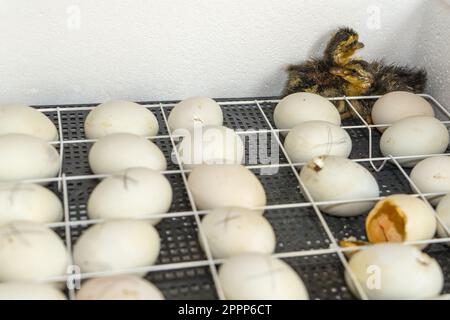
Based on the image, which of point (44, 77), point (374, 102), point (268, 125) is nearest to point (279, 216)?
point (268, 125)

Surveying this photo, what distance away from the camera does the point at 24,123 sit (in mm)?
1150

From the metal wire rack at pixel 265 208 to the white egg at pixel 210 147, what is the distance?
0.10ft

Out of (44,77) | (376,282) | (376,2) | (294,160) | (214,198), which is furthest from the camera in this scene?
(376,2)

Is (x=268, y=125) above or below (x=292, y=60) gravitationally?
below

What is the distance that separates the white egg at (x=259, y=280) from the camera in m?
0.85

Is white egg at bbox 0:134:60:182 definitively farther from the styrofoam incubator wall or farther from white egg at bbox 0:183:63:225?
the styrofoam incubator wall

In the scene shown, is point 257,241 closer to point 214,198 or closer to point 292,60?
point 214,198

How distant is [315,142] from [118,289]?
0.50 metres

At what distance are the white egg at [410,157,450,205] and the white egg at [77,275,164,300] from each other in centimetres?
52

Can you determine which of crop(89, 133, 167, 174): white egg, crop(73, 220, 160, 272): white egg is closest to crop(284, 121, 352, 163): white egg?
crop(89, 133, 167, 174): white egg

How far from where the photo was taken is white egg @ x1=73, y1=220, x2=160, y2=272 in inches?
35.3

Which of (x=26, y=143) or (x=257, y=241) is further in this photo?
(x=26, y=143)

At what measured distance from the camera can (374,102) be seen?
1.39m

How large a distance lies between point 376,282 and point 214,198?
0.27m
